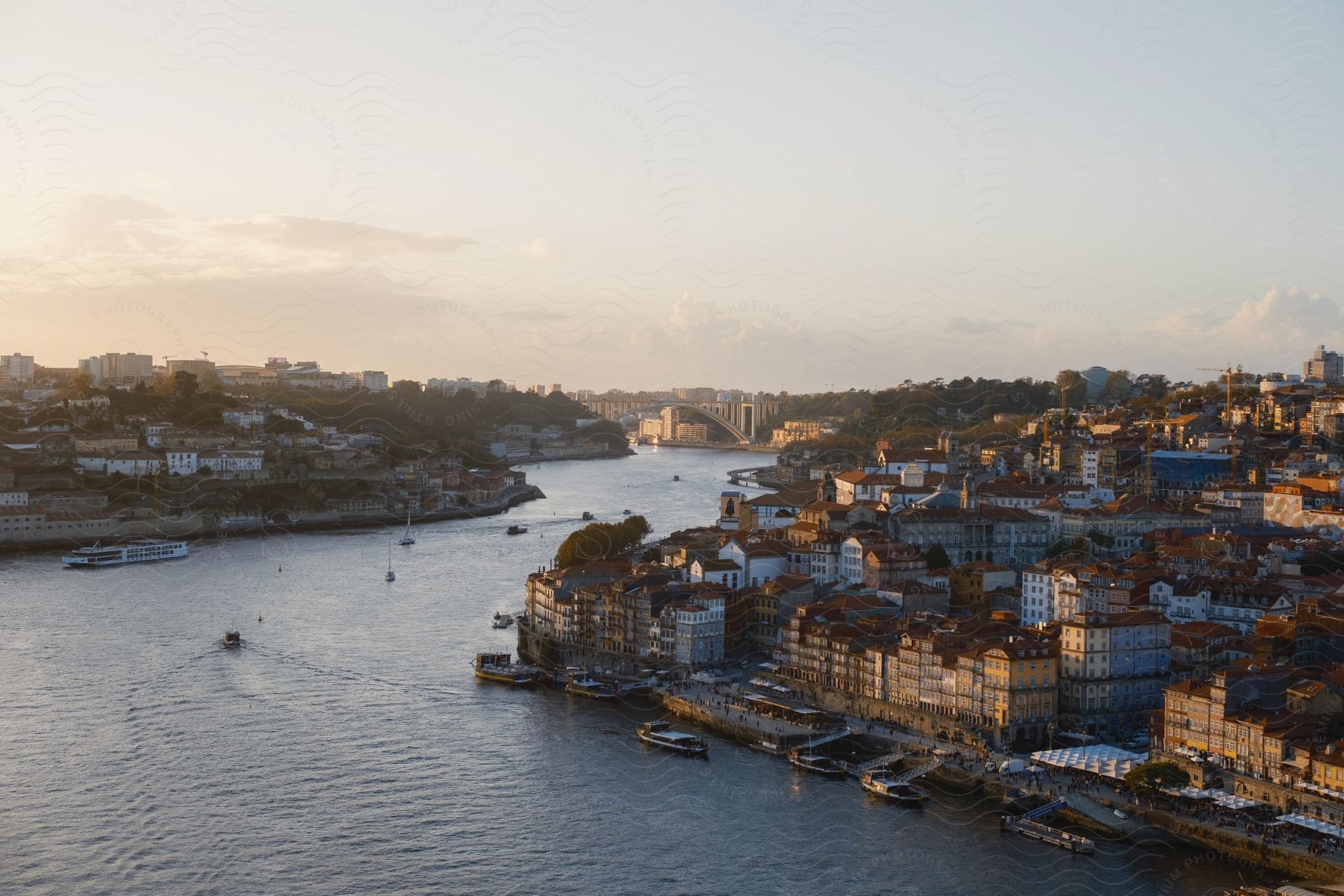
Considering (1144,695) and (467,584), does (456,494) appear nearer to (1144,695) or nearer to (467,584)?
(467,584)

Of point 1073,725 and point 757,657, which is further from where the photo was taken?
point 757,657

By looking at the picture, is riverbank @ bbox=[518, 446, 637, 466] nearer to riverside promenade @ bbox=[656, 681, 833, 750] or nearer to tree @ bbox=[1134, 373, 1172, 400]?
tree @ bbox=[1134, 373, 1172, 400]

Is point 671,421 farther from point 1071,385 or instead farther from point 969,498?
point 969,498

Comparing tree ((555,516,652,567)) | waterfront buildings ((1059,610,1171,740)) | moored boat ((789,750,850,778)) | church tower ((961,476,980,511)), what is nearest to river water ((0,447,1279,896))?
moored boat ((789,750,850,778))

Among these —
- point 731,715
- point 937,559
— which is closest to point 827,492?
point 937,559

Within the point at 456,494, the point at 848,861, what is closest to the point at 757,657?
the point at 848,861
